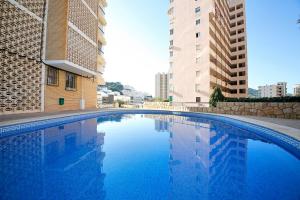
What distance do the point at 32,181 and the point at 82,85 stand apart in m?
16.9

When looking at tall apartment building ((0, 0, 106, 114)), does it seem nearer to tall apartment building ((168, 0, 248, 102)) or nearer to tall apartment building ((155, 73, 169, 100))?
tall apartment building ((168, 0, 248, 102))

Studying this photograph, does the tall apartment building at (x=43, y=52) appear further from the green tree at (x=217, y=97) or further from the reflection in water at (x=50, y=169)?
the green tree at (x=217, y=97)

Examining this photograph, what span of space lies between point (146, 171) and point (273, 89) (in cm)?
15931

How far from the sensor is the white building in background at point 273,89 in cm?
11253

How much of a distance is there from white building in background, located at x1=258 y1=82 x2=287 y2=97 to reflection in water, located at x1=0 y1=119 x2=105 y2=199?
143721mm

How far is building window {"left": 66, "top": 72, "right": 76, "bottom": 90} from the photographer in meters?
15.8

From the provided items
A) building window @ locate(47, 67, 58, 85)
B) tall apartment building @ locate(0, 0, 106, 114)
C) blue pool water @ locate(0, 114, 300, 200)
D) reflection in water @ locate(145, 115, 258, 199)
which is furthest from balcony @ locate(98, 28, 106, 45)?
reflection in water @ locate(145, 115, 258, 199)

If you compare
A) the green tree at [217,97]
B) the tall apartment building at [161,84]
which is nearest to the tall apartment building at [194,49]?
the green tree at [217,97]

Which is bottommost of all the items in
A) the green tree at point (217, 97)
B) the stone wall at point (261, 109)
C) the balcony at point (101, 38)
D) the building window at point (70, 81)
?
the stone wall at point (261, 109)

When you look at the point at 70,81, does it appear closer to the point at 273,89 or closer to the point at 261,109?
the point at 261,109

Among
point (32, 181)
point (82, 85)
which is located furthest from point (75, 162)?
point (82, 85)

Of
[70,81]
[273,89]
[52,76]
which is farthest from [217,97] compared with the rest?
[273,89]

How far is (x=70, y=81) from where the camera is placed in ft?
53.7

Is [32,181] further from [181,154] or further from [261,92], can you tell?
[261,92]
